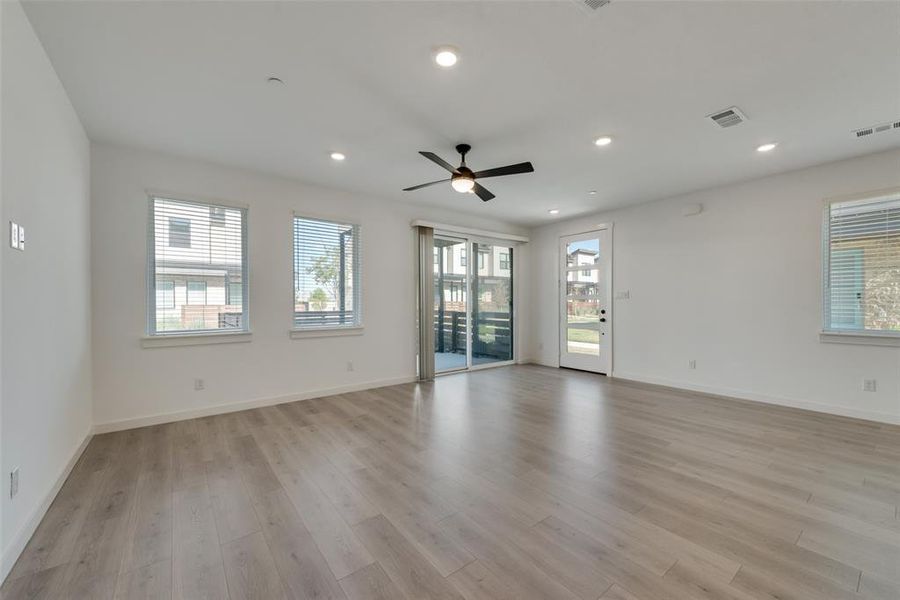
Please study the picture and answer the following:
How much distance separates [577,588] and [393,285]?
14.3ft

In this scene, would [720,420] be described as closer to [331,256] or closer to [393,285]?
[393,285]

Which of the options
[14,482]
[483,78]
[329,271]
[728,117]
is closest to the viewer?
[14,482]

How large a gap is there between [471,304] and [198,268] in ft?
13.1

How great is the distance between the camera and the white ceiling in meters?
1.95

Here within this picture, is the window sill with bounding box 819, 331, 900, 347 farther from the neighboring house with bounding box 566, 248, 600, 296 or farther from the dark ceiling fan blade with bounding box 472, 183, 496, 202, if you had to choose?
the dark ceiling fan blade with bounding box 472, 183, 496, 202

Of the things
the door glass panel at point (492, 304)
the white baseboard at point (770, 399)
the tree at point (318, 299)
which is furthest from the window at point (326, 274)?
the white baseboard at point (770, 399)

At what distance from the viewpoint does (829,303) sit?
13.2 feet

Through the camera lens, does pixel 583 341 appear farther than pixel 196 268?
Yes

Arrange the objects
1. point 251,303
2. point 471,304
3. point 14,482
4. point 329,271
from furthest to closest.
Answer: point 471,304 < point 329,271 < point 251,303 < point 14,482

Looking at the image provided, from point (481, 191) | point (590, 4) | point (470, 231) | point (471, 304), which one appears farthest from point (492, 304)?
point (590, 4)

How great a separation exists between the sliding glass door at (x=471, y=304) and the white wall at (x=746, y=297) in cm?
194

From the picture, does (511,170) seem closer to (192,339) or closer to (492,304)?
(192,339)

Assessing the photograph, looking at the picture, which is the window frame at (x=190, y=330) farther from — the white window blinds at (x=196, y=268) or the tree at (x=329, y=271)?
the tree at (x=329, y=271)

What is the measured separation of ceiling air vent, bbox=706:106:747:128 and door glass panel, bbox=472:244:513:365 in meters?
3.93
